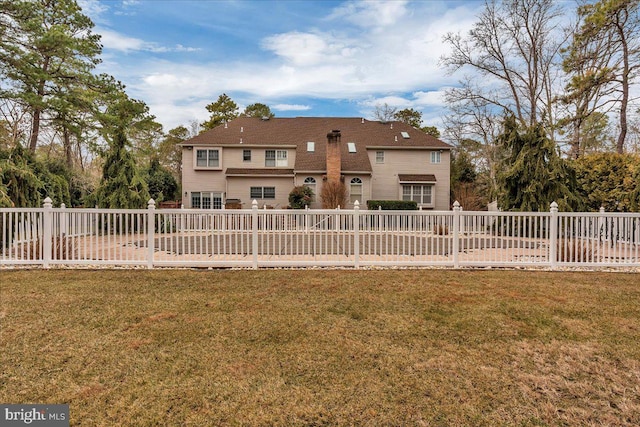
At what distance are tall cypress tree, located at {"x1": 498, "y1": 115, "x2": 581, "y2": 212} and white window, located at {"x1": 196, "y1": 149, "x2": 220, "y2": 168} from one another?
61.4 ft

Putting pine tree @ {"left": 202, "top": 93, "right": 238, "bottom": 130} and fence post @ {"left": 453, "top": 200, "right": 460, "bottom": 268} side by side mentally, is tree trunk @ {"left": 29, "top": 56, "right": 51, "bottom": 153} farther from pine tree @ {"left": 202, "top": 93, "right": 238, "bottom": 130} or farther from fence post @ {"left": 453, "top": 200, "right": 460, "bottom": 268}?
pine tree @ {"left": 202, "top": 93, "right": 238, "bottom": 130}

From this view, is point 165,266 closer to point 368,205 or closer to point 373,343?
point 373,343

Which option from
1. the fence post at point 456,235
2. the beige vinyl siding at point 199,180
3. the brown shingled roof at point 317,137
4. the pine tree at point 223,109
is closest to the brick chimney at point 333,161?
the brown shingled roof at point 317,137

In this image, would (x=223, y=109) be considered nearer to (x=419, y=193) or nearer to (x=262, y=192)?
(x=262, y=192)

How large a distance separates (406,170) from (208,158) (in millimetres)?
14785

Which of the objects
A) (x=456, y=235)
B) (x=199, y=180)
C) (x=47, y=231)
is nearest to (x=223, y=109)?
(x=199, y=180)

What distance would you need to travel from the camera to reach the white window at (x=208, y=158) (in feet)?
83.6

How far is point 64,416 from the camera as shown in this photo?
248 centimetres

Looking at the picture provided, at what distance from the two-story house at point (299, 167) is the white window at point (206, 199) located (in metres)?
0.07

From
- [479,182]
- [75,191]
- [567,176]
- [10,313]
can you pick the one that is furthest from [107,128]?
[479,182]

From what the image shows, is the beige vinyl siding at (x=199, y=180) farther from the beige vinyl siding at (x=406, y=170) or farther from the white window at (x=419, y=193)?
the white window at (x=419, y=193)

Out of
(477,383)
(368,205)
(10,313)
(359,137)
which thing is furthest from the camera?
(359,137)

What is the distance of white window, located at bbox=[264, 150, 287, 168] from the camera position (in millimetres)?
26000

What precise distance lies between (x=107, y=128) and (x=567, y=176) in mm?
22226
